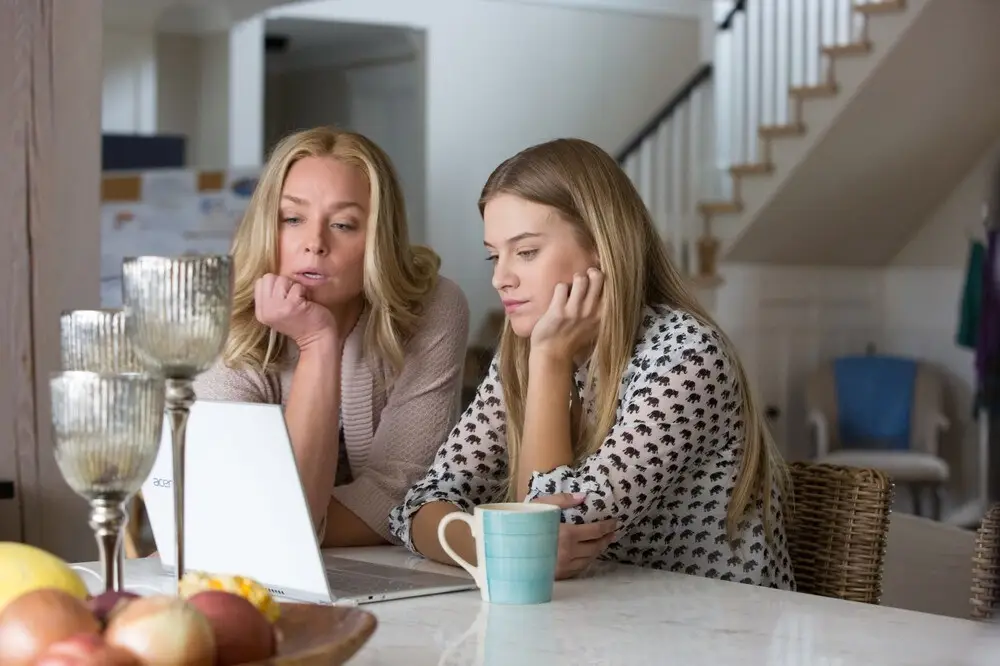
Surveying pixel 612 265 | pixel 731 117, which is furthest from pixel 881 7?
pixel 612 265

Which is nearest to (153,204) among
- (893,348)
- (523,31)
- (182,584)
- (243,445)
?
(523,31)

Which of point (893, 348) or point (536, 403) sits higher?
point (536, 403)

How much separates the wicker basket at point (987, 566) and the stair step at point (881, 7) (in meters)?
4.88

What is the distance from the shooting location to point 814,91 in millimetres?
6617

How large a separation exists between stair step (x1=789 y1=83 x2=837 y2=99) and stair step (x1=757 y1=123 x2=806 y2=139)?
15 centimetres

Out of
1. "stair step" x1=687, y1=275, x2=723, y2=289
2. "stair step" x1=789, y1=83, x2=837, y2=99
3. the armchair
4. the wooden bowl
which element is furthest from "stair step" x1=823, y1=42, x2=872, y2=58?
the wooden bowl

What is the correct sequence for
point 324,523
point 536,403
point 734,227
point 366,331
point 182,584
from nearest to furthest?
1. point 182,584
2. point 536,403
3. point 324,523
4. point 366,331
5. point 734,227

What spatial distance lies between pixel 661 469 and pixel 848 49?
525cm

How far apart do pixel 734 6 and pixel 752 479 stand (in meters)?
5.99

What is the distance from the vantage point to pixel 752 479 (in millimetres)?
1723

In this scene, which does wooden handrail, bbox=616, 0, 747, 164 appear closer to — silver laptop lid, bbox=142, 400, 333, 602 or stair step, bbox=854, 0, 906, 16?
stair step, bbox=854, 0, 906, 16

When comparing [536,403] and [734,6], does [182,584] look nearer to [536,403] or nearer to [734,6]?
[536,403]

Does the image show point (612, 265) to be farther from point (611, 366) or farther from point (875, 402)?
point (875, 402)

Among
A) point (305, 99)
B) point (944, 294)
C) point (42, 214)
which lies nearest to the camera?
point (42, 214)
